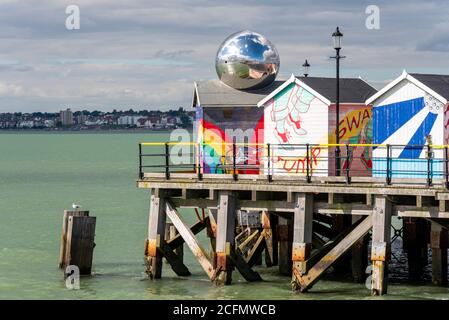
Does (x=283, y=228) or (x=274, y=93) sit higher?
(x=274, y=93)

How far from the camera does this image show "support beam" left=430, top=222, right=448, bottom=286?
32938 mm

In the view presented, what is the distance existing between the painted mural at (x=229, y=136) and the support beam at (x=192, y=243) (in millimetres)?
4597

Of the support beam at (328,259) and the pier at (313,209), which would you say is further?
the support beam at (328,259)

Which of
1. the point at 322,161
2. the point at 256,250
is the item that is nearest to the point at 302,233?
the point at 322,161

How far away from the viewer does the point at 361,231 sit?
30781mm

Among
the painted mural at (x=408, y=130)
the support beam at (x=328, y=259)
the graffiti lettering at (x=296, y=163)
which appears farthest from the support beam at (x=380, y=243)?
the graffiti lettering at (x=296, y=163)

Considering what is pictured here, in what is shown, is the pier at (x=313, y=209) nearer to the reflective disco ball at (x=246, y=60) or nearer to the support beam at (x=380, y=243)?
the support beam at (x=380, y=243)

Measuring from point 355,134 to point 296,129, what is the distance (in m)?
1.78

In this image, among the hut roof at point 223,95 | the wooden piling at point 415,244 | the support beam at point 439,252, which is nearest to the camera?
the support beam at point 439,252

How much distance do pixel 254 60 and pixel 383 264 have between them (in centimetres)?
1274

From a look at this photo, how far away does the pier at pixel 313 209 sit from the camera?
30.4 metres
